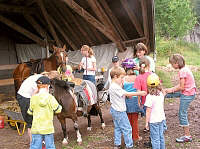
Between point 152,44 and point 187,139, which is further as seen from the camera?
point 152,44

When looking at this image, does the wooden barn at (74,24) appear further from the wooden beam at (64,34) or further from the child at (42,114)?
the child at (42,114)

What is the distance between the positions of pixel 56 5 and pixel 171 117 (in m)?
6.78

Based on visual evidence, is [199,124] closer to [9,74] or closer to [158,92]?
[158,92]

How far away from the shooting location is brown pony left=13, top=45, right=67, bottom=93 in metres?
5.84

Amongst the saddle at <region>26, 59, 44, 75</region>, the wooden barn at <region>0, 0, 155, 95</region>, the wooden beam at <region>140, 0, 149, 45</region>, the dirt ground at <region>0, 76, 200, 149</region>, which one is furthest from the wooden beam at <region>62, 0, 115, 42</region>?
the dirt ground at <region>0, 76, 200, 149</region>

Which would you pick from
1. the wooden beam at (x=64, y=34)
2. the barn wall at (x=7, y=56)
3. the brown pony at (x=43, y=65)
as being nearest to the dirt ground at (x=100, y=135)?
the brown pony at (x=43, y=65)

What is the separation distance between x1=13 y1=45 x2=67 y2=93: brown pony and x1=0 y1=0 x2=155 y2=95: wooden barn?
187 cm

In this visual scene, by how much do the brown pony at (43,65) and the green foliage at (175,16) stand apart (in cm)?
1825

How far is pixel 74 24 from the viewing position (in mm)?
10344

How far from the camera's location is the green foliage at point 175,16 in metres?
21.9

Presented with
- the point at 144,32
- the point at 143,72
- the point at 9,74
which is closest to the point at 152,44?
the point at 144,32

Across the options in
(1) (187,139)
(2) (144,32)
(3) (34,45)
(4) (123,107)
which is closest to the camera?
(4) (123,107)

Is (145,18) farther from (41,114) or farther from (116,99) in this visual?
(41,114)

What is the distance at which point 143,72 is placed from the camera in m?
3.80
